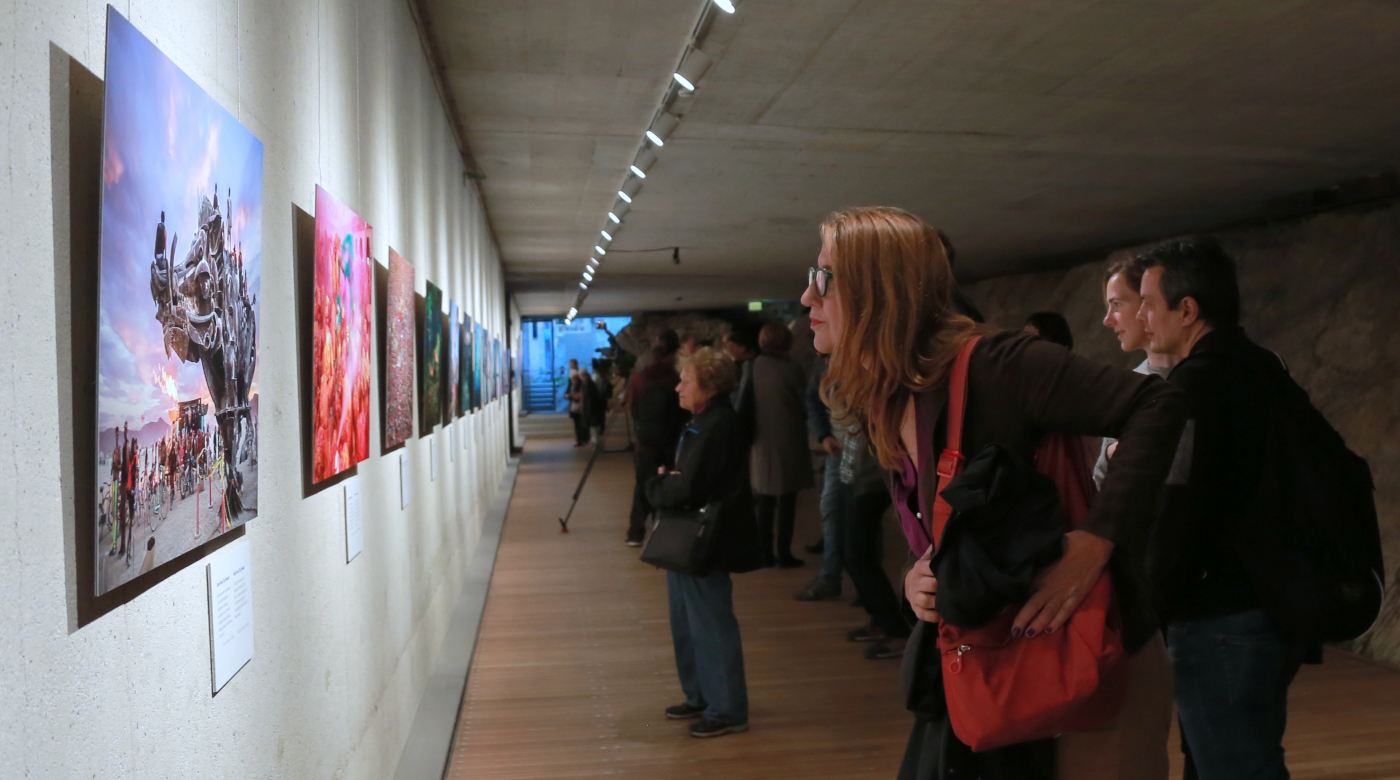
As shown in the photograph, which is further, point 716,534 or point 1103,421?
point 716,534

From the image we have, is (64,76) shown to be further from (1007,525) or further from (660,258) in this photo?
(660,258)

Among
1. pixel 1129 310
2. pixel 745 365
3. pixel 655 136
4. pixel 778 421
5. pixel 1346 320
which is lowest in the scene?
pixel 778 421

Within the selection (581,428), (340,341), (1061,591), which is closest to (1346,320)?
(1061,591)

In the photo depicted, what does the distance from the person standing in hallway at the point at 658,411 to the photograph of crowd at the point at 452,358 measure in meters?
1.63

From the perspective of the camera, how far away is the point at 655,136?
6547 millimetres

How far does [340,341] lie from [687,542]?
→ 66.5 inches

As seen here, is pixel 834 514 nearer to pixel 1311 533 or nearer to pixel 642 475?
pixel 642 475

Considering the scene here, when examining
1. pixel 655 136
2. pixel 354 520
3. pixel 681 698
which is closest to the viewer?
pixel 354 520

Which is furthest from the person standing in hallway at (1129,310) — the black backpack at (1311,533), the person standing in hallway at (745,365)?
the person standing in hallway at (745,365)

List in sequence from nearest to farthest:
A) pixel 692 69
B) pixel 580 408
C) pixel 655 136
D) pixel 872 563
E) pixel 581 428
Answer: pixel 872 563 < pixel 692 69 < pixel 655 136 < pixel 581 428 < pixel 580 408

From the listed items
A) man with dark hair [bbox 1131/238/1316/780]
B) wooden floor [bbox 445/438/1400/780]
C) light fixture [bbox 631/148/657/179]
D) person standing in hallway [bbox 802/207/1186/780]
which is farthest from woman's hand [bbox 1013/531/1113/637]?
light fixture [bbox 631/148/657/179]

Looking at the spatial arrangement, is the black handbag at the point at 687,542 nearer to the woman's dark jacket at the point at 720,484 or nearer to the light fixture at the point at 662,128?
the woman's dark jacket at the point at 720,484

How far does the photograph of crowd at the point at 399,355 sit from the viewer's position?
3383mm

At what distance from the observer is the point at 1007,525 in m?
1.43
